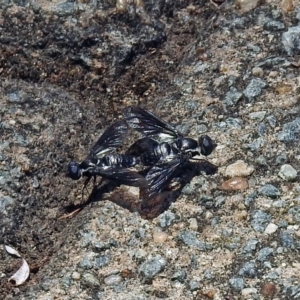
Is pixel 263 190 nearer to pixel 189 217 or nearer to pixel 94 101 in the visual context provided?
pixel 189 217

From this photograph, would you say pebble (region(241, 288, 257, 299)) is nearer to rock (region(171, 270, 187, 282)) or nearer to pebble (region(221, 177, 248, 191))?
rock (region(171, 270, 187, 282))

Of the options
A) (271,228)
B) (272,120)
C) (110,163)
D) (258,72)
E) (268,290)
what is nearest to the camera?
(268,290)

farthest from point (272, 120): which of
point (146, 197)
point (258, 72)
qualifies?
point (146, 197)

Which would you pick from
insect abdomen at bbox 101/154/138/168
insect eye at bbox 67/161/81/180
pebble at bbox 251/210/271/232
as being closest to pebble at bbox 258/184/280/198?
pebble at bbox 251/210/271/232

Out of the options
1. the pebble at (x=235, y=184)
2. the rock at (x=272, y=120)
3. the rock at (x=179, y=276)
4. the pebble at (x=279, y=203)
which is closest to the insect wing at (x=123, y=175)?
the pebble at (x=235, y=184)

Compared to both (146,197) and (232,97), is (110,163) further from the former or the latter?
(232,97)

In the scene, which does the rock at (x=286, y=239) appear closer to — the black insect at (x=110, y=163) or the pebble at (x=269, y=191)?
the pebble at (x=269, y=191)
